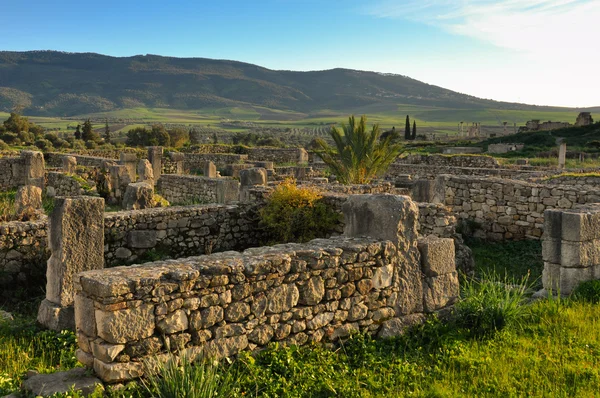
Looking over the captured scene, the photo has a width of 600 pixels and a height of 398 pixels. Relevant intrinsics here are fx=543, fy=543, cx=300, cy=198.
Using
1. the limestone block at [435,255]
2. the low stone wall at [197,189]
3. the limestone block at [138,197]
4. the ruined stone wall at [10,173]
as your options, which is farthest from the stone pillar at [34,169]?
the limestone block at [435,255]

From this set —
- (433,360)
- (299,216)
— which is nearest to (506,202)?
(299,216)

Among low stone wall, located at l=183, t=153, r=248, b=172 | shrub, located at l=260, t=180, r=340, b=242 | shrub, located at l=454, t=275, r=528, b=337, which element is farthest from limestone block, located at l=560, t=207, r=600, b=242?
low stone wall, located at l=183, t=153, r=248, b=172

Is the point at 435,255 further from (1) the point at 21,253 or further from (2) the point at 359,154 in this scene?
(2) the point at 359,154

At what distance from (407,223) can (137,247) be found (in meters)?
5.26

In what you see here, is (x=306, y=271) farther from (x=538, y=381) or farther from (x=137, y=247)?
(x=137, y=247)

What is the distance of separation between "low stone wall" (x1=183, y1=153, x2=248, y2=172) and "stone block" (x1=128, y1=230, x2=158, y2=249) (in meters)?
21.5

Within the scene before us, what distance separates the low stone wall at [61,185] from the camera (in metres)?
18.2

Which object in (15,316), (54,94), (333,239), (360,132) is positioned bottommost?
(15,316)

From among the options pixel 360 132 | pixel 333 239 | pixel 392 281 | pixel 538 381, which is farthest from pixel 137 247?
pixel 360 132

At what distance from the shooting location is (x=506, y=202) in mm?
13367

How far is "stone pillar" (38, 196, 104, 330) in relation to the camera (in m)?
7.57

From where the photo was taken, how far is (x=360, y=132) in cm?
1878

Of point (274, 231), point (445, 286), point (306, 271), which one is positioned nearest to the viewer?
point (306, 271)

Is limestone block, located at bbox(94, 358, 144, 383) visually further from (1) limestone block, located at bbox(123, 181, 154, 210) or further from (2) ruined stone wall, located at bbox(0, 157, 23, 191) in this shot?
(2) ruined stone wall, located at bbox(0, 157, 23, 191)
